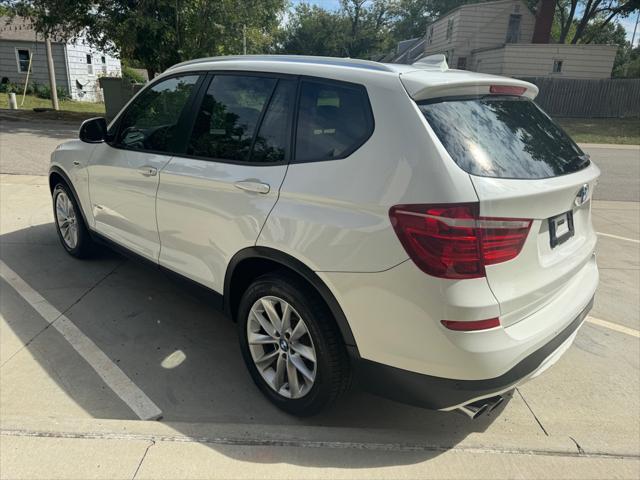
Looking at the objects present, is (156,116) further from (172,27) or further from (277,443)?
(172,27)

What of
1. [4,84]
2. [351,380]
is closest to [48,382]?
[351,380]

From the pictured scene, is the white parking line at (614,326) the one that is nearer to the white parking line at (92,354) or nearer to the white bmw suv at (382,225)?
the white bmw suv at (382,225)

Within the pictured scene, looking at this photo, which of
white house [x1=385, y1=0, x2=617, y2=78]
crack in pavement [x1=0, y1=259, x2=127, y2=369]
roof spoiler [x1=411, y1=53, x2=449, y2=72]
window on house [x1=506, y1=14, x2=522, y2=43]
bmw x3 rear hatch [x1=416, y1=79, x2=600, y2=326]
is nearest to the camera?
bmw x3 rear hatch [x1=416, y1=79, x2=600, y2=326]

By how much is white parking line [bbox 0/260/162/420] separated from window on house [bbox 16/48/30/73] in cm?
3434

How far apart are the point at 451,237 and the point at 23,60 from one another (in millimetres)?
38033

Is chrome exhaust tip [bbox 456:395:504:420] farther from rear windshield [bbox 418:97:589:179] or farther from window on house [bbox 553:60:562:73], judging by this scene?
window on house [bbox 553:60:562:73]

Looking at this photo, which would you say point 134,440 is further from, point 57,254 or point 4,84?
point 4,84

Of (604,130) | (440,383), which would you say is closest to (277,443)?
(440,383)

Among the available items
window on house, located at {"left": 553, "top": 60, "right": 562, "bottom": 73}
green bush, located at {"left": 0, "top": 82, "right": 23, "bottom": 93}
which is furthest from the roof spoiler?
green bush, located at {"left": 0, "top": 82, "right": 23, "bottom": 93}

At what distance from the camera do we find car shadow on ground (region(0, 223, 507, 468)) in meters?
2.62

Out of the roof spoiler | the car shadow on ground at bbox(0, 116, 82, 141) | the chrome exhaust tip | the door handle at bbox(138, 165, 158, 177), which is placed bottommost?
the chrome exhaust tip

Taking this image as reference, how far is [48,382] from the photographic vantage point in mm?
2939

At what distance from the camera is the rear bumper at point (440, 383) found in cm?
211

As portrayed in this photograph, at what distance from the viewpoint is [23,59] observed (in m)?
32.0
